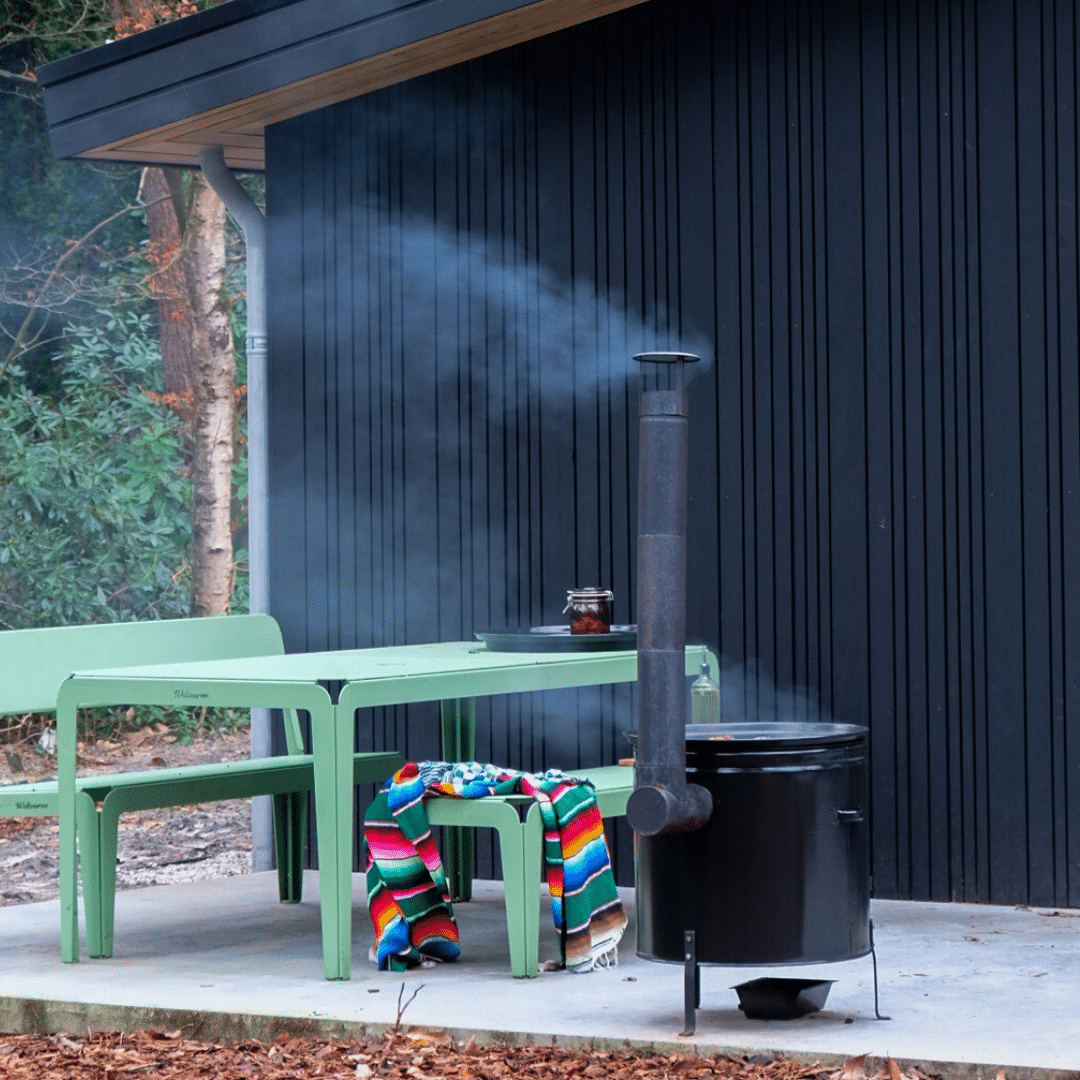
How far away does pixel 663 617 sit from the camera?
4.29 m

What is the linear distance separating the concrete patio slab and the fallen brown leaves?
0.05m

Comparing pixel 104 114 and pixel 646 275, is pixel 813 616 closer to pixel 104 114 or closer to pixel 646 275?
pixel 646 275

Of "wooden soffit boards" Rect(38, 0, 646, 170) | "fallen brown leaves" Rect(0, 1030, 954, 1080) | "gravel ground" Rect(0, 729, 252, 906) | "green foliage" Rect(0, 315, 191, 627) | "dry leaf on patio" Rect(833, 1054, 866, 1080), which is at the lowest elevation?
"gravel ground" Rect(0, 729, 252, 906)

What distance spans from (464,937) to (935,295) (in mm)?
2529

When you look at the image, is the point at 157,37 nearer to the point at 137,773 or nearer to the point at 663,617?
the point at 137,773

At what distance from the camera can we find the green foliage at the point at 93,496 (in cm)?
1299

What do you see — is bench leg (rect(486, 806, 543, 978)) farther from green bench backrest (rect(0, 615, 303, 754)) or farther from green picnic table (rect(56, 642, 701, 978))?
green bench backrest (rect(0, 615, 303, 754))

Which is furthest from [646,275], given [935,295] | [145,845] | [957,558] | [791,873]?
[145,845]

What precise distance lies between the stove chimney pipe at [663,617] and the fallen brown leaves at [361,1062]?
52cm

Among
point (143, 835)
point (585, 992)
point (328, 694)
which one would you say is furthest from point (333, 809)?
point (143, 835)

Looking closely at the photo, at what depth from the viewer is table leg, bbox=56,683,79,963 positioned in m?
5.30

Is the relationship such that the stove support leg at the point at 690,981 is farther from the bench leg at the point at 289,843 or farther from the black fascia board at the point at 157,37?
the black fascia board at the point at 157,37

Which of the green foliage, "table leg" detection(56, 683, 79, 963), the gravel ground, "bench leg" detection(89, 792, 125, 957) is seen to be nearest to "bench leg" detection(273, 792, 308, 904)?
"bench leg" detection(89, 792, 125, 957)

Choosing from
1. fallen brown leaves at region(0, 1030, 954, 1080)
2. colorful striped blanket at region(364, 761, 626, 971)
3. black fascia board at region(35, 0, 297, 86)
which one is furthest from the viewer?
black fascia board at region(35, 0, 297, 86)
